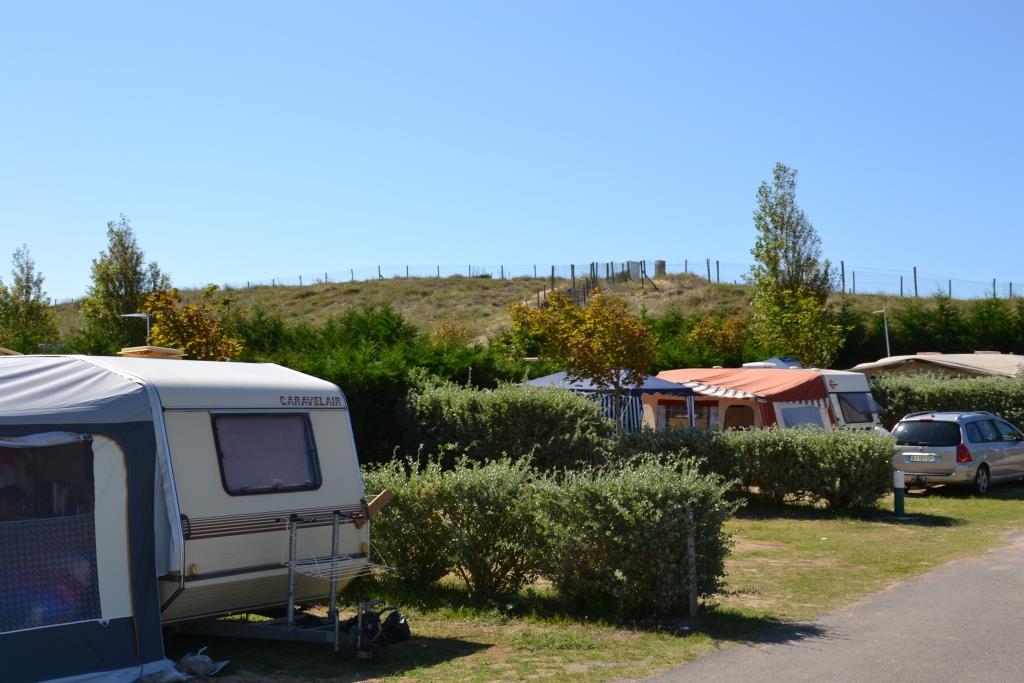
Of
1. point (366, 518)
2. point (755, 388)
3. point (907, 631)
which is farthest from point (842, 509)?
point (366, 518)

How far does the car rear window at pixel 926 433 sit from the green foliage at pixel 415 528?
464 inches

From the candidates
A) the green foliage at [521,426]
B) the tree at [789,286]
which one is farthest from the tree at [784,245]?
the green foliage at [521,426]

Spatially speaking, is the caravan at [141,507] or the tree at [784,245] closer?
the caravan at [141,507]

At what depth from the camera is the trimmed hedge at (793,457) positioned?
16.1 meters

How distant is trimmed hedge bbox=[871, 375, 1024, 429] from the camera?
85.1 ft

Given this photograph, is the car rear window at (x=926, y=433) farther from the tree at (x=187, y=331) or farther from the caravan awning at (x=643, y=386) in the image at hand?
the tree at (x=187, y=331)

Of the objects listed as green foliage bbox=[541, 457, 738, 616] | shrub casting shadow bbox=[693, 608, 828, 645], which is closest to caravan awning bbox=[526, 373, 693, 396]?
green foliage bbox=[541, 457, 738, 616]

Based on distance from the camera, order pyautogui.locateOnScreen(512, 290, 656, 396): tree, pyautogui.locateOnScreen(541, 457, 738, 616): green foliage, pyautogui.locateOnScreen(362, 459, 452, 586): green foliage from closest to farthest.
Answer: pyautogui.locateOnScreen(541, 457, 738, 616): green foliage, pyautogui.locateOnScreen(362, 459, 452, 586): green foliage, pyautogui.locateOnScreen(512, 290, 656, 396): tree

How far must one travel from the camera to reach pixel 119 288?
31.8 m

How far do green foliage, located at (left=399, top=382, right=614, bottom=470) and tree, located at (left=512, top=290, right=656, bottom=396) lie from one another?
2.22 m

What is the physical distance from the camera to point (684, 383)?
2192 cm

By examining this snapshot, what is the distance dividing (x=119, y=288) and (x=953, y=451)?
23548 millimetres

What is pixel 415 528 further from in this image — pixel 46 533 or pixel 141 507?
pixel 46 533

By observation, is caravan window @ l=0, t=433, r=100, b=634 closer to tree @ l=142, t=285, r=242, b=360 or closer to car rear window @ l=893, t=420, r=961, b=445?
tree @ l=142, t=285, r=242, b=360
